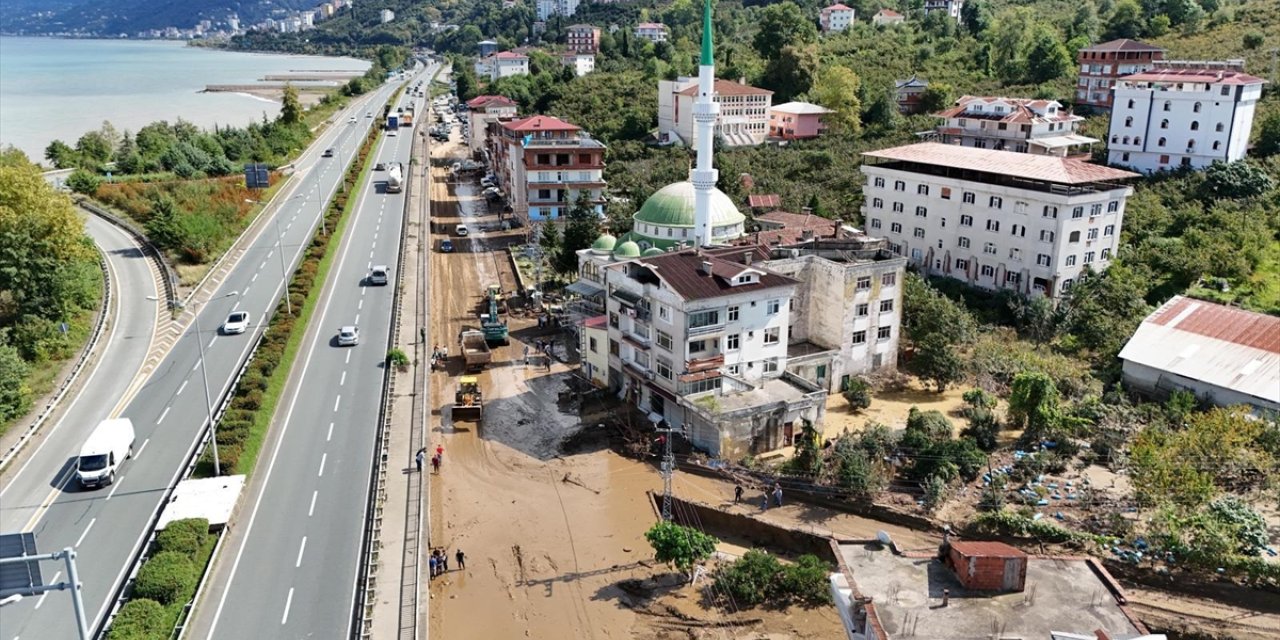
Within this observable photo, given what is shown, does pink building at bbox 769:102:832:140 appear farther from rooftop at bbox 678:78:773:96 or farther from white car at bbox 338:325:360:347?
white car at bbox 338:325:360:347

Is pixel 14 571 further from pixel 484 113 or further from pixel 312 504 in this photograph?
pixel 484 113

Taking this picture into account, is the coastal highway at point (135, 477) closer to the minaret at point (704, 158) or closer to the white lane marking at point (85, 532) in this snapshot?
the white lane marking at point (85, 532)

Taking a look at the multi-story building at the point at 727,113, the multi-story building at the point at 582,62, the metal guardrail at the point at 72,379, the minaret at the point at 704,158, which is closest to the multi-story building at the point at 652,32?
the multi-story building at the point at 582,62

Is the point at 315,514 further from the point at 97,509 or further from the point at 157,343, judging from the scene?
the point at 157,343

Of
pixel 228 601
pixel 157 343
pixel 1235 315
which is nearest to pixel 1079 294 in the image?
pixel 1235 315

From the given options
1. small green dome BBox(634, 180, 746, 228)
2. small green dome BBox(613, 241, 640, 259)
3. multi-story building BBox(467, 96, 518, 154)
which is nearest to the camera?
small green dome BBox(613, 241, 640, 259)

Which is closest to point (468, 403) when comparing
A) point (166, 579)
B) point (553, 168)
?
point (166, 579)

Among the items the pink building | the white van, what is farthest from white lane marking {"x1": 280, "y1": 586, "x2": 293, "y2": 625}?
the pink building
